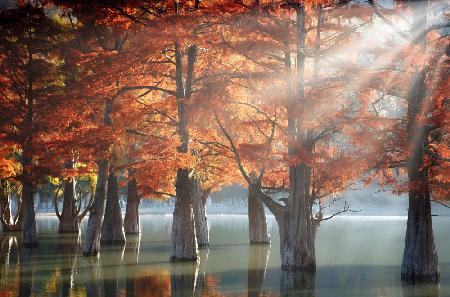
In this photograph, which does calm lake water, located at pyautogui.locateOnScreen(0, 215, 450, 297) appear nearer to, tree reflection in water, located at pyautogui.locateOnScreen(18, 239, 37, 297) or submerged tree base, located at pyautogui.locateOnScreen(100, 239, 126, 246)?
tree reflection in water, located at pyautogui.locateOnScreen(18, 239, 37, 297)

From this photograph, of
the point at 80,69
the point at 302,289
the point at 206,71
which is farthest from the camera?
the point at 80,69

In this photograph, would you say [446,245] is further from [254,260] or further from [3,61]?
[3,61]

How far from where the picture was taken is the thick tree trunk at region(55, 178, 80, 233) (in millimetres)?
42875

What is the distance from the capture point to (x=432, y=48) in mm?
22906

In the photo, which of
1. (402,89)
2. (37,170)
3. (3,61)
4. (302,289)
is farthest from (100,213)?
(402,89)

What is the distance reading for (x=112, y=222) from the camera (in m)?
36.2

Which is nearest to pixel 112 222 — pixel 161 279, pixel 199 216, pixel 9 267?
pixel 199 216

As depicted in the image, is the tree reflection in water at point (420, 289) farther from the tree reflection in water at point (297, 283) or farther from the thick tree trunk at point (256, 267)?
the thick tree trunk at point (256, 267)

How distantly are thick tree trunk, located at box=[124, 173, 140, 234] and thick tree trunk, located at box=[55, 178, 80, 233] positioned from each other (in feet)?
11.9

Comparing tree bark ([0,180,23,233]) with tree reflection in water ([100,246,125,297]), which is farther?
tree bark ([0,180,23,233])

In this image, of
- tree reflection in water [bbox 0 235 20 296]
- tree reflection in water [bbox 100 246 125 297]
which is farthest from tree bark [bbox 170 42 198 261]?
tree reflection in water [bbox 0 235 20 296]

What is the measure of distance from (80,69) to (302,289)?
18.0 metres

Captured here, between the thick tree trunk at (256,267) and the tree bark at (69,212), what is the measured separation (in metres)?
14.2

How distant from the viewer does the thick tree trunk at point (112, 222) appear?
35781 mm
